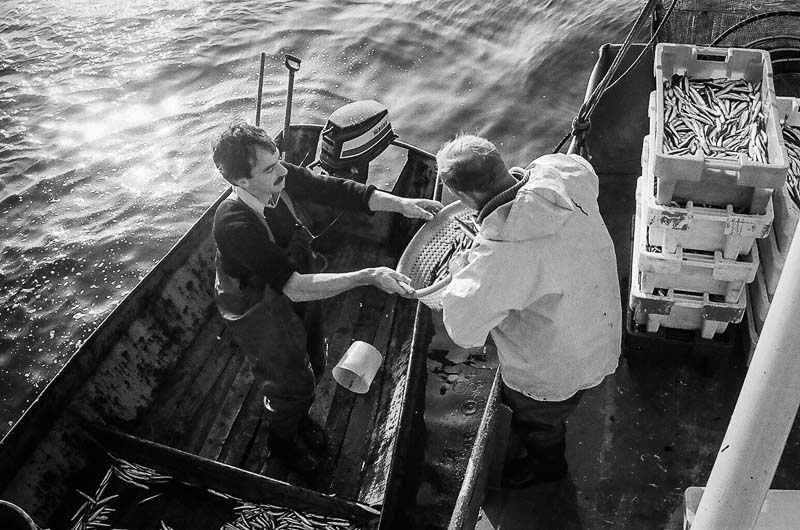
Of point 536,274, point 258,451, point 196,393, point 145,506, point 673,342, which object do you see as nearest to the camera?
point 536,274

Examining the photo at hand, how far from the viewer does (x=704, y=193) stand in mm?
4457

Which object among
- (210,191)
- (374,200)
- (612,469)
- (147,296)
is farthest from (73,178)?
(612,469)

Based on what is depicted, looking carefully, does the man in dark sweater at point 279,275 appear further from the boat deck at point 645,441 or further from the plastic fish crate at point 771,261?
the plastic fish crate at point 771,261

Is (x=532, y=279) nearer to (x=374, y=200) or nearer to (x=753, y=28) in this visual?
(x=374, y=200)

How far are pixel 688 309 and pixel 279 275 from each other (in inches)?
109

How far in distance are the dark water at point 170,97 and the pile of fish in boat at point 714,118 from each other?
517cm

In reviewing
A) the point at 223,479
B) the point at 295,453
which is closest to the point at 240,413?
the point at 295,453

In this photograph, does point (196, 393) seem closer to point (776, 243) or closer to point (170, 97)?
point (776, 243)

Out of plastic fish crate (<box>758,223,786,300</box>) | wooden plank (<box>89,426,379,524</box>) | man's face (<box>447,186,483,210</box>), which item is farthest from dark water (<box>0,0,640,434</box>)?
man's face (<box>447,186,483,210</box>)

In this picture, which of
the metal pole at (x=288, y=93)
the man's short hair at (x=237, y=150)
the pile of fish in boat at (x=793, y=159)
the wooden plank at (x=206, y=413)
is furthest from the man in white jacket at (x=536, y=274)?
the metal pole at (x=288, y=93)

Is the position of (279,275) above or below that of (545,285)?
below

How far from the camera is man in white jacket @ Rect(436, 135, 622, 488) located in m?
3.22

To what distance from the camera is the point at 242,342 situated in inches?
176

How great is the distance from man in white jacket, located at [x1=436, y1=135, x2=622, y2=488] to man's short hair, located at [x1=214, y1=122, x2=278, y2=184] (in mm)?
1164
